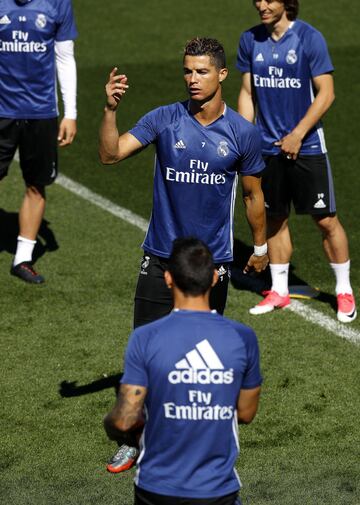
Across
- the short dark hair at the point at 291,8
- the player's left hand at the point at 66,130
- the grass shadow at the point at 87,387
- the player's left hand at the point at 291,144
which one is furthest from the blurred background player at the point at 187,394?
the player's left hand at the point at 66,130

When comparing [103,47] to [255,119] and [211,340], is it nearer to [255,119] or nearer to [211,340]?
[255,119]

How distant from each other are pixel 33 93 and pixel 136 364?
588cm

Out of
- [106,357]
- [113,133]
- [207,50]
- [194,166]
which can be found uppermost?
[207,50]

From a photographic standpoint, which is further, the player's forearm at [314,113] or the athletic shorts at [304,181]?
the athletic shorts at [304,181]

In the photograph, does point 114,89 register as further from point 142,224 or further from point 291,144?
point 142,224

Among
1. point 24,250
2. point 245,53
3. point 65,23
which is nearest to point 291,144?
point 245,53

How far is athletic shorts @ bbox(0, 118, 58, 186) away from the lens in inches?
415

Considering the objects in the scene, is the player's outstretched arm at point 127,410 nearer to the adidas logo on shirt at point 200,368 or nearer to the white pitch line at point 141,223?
the adidas logo on shirt at point 200,368

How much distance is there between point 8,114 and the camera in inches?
413

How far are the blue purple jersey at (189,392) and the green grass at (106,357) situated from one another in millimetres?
2020

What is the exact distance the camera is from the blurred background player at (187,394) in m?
5.05

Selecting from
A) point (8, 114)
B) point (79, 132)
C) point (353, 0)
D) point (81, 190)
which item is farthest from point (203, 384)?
point (353, 0)

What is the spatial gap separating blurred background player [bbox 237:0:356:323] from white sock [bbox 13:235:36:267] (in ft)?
7.52

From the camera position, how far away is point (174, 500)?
16.8ft
